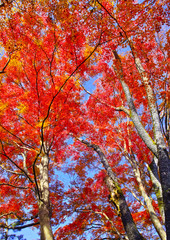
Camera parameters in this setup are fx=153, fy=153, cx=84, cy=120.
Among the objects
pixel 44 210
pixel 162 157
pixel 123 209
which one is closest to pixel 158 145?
pixel 162 157

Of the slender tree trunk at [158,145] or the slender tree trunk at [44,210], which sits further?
the slender tree trunk at [44,210]

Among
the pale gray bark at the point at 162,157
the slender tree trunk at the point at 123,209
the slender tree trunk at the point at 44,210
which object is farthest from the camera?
the slender tree trunk at the point at 44,210

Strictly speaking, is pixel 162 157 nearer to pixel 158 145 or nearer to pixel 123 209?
pixel 158 145

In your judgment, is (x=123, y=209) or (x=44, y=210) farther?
(x=44, y=210)

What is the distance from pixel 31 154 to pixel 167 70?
914cm

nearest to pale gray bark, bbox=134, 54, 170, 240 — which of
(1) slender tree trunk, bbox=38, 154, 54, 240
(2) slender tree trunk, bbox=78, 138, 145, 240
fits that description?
(2) slender tree trunk, bbox=78, 138, 145, 240

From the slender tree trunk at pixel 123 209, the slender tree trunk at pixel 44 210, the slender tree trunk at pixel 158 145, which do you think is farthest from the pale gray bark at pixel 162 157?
the slender tree trunk at pixel 44 210

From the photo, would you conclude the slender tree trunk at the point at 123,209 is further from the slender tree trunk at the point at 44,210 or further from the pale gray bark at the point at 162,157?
the slender tree trunk at the point at 44,210

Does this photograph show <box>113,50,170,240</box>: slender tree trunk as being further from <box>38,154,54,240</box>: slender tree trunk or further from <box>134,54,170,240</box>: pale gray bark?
<box>38,154,54,240</box>: slender tree trunk

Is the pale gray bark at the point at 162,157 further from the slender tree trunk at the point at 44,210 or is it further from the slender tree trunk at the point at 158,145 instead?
the slender tree trunk at the point at 44,210

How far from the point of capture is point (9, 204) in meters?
10.8

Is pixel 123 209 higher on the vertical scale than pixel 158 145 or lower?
lower

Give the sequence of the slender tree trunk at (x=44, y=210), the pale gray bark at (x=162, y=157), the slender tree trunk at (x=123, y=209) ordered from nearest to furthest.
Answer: the pale gray bark at (x=162, y=157)
the slender tree trunk at (x=123, y=209)
the slender tree trunk at (x=44, y=210)

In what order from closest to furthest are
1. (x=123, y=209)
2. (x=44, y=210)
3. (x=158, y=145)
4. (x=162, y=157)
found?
1. (x=162, y=157)
2. (x=158, y=145)
3. (x=123, y=209)
4. (x=44, y=210)
